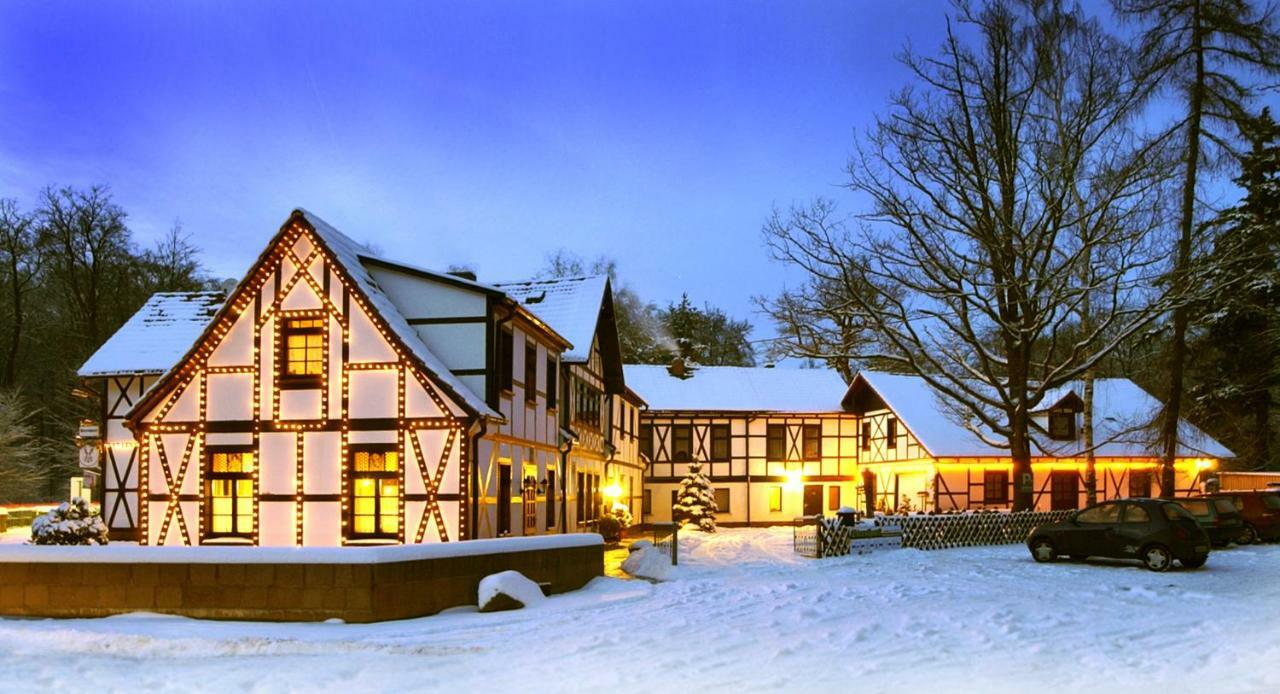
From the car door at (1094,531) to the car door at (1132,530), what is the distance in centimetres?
14

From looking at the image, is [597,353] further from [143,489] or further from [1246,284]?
[1246,284]

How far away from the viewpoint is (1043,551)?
23203 millimetres

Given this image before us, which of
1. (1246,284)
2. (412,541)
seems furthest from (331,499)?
(1246,284)

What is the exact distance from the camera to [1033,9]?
27484 millimetres

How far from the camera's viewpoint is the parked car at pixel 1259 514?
28.0 meters

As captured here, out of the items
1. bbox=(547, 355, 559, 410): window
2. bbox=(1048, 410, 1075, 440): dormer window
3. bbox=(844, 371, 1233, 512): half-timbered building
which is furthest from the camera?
bbox=(1048, 410, 1075, 440): dormer window

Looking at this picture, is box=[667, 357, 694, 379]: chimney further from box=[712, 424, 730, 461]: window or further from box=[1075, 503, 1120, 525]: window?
box=[1075, 503, 1120, 525]: window

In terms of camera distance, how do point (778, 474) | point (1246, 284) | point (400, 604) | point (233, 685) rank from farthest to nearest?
point (778, 474)
point (1246, 284)
point (400, 604)
point (233, 685)

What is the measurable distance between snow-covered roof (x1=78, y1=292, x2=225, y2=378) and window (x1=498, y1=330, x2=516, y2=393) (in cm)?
1278

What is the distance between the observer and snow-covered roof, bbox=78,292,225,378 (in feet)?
101

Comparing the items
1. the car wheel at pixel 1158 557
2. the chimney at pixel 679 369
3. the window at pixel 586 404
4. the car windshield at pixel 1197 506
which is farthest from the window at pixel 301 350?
the chimney at pixel 679 369

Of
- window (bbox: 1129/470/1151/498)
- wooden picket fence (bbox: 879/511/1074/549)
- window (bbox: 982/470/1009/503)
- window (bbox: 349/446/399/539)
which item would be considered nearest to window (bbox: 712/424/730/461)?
window (bbox: 982/470/1009/503)

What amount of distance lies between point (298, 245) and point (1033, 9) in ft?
63.2

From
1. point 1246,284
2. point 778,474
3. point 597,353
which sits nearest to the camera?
point 1246,284
